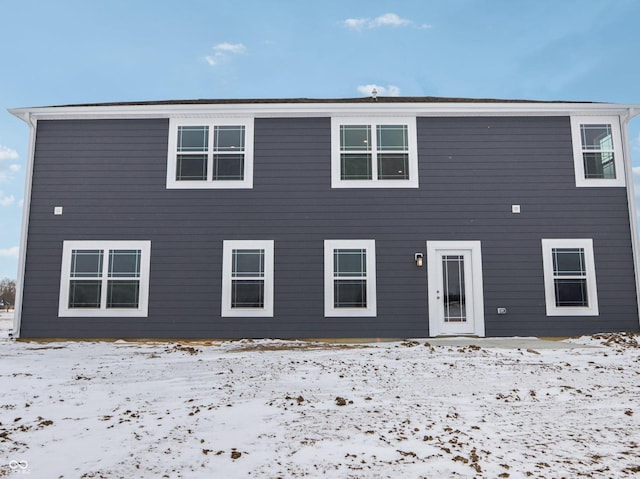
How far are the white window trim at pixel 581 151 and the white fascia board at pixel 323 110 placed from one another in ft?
0.48

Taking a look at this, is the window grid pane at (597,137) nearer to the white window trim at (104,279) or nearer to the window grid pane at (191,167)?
the window grid pane at (191,167)

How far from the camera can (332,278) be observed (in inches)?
355

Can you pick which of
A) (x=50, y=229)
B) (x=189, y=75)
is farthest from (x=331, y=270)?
(x=189, y=75)

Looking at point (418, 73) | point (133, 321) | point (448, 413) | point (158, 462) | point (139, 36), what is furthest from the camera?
point (418, 73)

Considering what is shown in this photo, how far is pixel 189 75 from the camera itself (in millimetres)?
24875

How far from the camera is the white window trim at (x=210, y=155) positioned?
9398mm

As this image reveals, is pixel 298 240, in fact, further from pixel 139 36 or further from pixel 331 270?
pixel 139 36

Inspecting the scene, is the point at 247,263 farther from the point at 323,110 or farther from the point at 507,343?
the point at 507,343

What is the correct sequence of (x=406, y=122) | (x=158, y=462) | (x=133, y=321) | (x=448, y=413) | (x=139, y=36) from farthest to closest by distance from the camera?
(x=139, y=36), (x=406, y=122), (x=133, y=321), (x=448, y=413), (x=158, y=462)

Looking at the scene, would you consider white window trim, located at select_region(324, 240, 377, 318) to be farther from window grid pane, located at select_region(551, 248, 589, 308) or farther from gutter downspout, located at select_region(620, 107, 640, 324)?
gutter downspout, located at select_region(620, 107, 640, 324)

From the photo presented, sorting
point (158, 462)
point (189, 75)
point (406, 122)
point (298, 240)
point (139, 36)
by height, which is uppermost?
point (189, 75)

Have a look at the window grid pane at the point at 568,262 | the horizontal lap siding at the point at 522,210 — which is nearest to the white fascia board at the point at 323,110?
the horizontal lap siding at the point at 522,210

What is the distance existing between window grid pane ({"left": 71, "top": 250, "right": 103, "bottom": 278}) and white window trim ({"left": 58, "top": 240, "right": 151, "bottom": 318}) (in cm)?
8

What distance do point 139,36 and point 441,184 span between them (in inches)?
589
